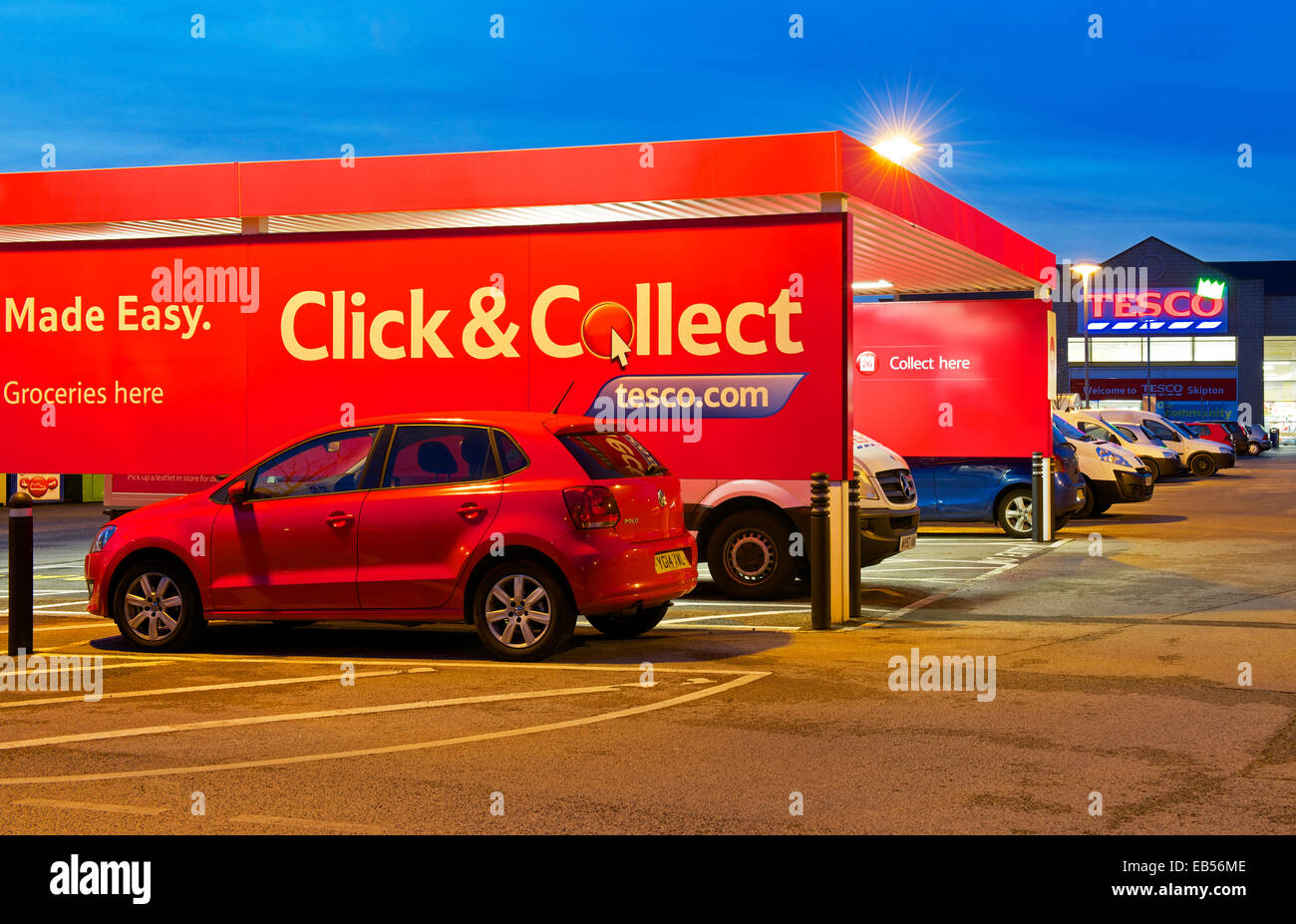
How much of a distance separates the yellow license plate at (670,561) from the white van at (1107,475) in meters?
14.9

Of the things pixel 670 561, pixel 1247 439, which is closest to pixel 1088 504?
pixel 670 561

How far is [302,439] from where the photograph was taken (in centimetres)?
1005

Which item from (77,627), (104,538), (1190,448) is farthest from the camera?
(1190,448)

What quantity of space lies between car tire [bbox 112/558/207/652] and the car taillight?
2.77 meters

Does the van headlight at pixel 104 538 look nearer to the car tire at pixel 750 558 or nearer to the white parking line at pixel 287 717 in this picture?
the white parking line at pixel 287 717

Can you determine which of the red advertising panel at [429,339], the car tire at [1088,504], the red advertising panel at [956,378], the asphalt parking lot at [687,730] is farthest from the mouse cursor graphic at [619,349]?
the car tire at [1088,504]

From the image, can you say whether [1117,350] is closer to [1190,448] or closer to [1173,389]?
[1173,389]

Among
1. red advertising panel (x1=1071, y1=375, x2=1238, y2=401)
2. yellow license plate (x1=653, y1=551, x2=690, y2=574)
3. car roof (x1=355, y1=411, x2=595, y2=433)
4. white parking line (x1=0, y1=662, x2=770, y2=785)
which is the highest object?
red advertising panel (x1=1071, y1=375, x2=1238, y2=401)

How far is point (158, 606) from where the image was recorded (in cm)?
1015

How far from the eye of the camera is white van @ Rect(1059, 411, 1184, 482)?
28.6 m

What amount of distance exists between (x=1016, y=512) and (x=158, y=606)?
12866 millimetres

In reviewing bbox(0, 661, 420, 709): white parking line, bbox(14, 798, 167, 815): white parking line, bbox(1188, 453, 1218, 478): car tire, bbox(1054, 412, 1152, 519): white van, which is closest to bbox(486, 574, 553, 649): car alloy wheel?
bbox(0, 661, 420, 709): white parking line

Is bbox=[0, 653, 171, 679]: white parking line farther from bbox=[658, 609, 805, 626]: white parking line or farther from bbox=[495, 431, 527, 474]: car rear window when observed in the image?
bbox=[658, 609, 805, 626]: white parking line
